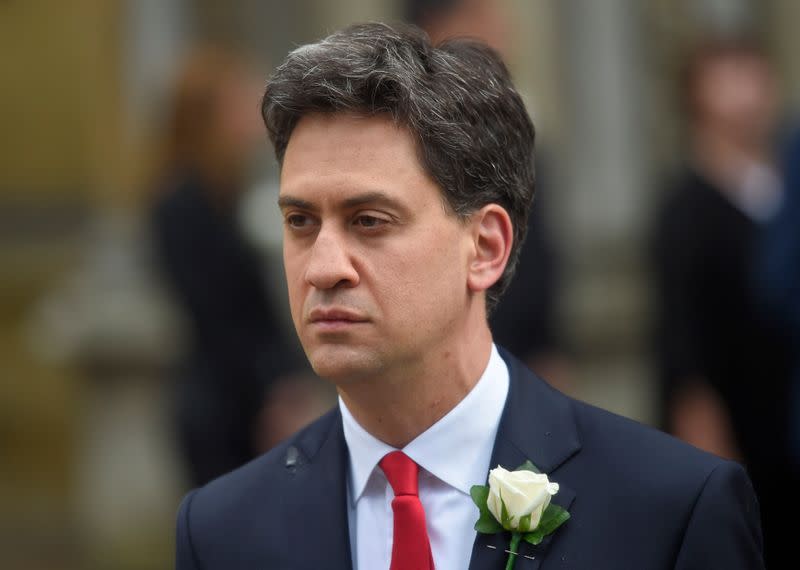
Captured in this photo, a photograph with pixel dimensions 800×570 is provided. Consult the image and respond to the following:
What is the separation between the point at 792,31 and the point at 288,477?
5941 millimetres

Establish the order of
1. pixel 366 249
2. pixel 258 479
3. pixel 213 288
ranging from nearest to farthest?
pixel 366 249 < pixel 258 479 < pixel 213 288

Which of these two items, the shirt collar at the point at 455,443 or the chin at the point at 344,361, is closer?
the chin at the point at 344,361

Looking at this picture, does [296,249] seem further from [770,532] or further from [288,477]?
[770,532]

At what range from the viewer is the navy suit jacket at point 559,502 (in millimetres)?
3156

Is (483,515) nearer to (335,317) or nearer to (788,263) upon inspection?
(335,317)

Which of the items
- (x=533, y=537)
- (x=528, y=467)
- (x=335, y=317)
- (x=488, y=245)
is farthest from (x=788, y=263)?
(x=335, y=317)

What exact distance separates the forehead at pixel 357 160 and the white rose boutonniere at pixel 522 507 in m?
0.56

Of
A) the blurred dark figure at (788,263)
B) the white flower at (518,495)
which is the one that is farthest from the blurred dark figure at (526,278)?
the white flower at (518,495)

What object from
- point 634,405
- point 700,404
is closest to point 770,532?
point 700,404

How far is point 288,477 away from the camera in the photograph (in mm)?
3527

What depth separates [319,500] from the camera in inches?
135

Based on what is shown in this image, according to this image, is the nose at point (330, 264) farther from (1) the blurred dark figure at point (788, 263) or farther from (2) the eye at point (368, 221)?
(1) the blurred dark figure at point (788, 263)

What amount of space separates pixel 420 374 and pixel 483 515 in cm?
30

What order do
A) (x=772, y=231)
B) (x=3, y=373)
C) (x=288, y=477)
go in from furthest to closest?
(x=3, y=373) < (x=772, y=231) < (x=288, y=477)
